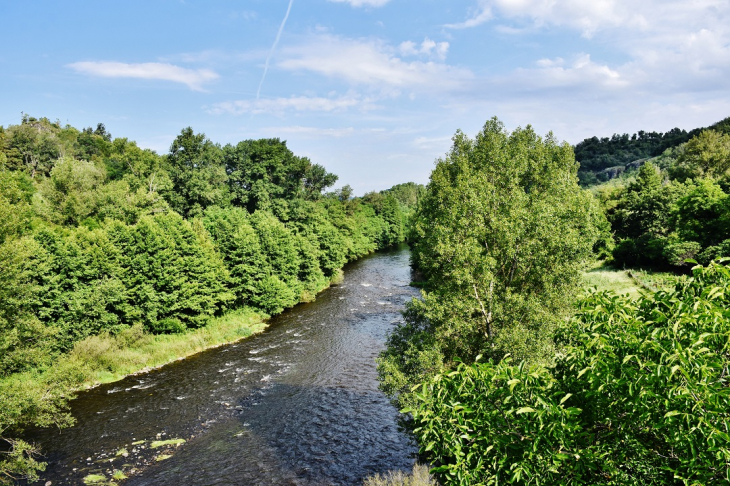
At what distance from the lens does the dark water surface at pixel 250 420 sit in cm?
2027

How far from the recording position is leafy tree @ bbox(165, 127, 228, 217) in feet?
178

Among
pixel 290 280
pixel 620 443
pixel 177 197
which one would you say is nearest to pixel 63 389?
pixel 620 443

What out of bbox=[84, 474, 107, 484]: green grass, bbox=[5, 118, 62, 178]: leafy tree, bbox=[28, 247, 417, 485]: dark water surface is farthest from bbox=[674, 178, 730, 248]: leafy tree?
bbox=[5, 118, 62, 178]: leafy tree

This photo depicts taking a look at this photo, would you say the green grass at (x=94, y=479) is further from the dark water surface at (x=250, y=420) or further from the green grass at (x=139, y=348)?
the green grass at (x=139, y=348)

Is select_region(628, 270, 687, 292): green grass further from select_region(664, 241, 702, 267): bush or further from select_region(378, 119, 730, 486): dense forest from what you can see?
select_region(378, 119, 730, 486): dense forest

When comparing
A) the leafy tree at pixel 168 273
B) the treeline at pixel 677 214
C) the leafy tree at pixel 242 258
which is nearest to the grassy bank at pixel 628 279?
the treeline at pixel 677 214

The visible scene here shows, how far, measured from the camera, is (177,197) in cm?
5406

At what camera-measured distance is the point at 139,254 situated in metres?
35.3

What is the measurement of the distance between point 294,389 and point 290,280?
22034 mm

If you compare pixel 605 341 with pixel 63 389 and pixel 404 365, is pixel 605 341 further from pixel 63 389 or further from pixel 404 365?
pixel 63 389

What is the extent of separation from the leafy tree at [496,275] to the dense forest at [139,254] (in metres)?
17.9

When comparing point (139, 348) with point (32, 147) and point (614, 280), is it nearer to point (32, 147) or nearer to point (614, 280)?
point (614, 280)

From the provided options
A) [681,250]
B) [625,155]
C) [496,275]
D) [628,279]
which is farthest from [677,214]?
[625,155]

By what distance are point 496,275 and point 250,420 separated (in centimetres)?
1726
